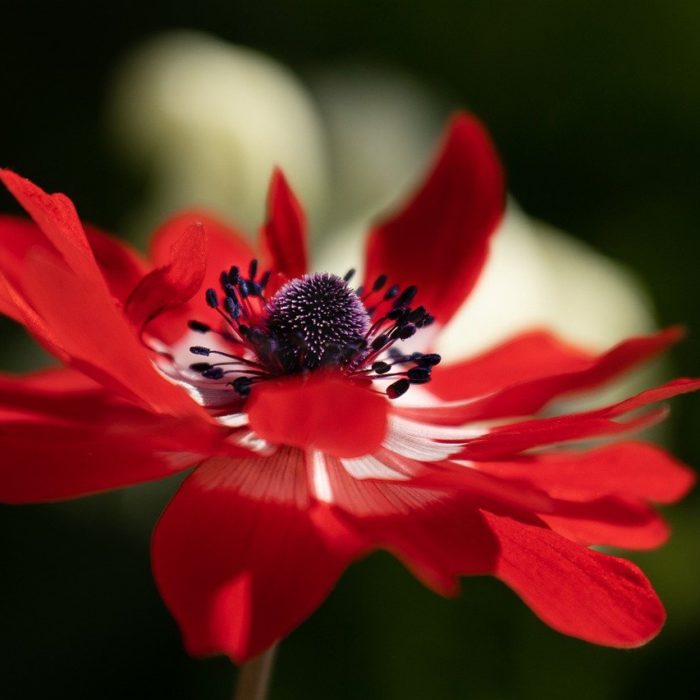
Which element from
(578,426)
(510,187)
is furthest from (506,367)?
(510,187)

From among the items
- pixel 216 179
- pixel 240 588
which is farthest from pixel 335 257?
pixel 240 588

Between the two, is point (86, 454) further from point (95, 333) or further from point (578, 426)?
point (578, 426)

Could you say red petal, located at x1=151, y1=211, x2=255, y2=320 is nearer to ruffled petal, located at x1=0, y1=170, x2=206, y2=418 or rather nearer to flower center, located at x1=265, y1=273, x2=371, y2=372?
flower center, located at x1=265, y1=273, x2=371, y2=372

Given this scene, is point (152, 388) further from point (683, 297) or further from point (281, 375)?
point (683, 297)

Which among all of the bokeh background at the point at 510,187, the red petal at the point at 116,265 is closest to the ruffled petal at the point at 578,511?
the red petal at the point at 116,265

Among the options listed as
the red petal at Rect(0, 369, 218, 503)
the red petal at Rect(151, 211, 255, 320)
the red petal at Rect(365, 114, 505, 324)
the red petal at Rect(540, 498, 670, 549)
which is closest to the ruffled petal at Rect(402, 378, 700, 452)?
the red petal at Rect(540, 498, 670, 549)

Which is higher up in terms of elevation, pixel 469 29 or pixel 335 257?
pixel 469 29
